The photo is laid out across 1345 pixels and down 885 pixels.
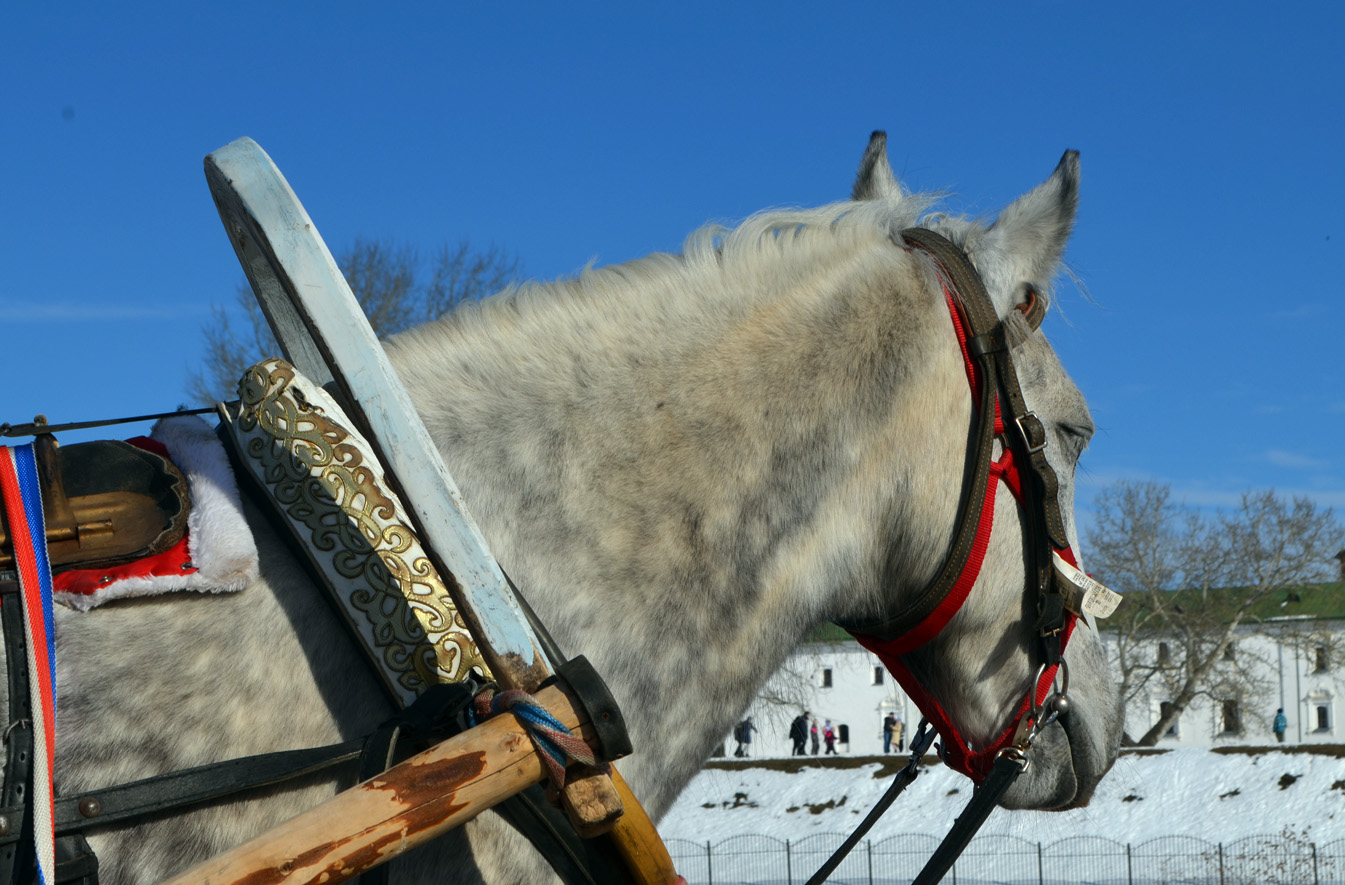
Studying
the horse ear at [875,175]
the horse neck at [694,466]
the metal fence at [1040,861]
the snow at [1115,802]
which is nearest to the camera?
the horse neck at [694,466]

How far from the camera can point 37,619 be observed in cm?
169

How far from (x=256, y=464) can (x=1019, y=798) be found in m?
1.89

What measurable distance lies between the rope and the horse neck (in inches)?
14.8

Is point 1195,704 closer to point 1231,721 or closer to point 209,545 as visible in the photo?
point 1231,721

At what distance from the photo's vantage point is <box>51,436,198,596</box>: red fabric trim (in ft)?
5.86

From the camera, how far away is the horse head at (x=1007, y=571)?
2.42 meters

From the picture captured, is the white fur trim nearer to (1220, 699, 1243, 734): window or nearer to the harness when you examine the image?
the harness

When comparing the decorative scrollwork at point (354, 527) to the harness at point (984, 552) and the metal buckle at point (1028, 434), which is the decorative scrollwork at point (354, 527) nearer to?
the harness at point (984, 552)

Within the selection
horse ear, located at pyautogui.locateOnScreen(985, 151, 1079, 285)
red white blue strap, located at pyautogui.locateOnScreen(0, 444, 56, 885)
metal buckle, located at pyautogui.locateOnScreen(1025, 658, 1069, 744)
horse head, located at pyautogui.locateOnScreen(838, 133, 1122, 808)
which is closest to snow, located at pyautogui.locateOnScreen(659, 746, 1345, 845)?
horse head, located at pyautogui.locateOnScreen(838, 133, 1122, 808)

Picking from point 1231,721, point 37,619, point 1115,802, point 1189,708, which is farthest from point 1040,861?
point 1231,721

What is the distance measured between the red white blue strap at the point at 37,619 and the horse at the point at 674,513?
3.4 inches

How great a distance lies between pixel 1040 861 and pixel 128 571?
17843 millimetres

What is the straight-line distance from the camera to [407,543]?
1897mm

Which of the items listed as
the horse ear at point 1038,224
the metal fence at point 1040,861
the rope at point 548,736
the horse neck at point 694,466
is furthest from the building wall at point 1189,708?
the rope at point 548,736
